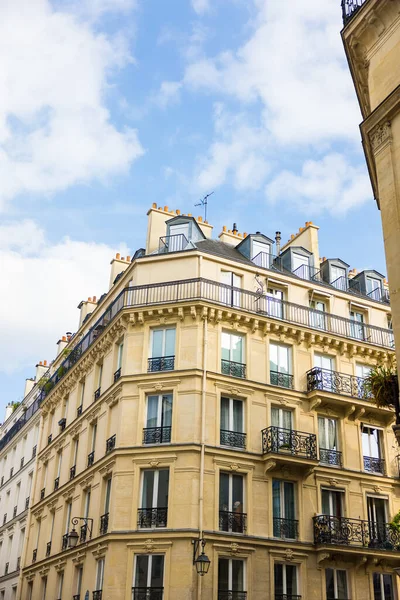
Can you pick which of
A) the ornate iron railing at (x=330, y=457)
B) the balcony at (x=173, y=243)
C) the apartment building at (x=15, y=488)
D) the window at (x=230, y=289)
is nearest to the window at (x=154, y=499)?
the ornate iron railing at (x=330, y=457)

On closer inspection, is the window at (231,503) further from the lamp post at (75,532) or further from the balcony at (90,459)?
the balcony at (90,459)

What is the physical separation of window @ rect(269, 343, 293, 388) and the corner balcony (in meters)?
1.83

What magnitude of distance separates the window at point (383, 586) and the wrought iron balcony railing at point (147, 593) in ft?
24.2

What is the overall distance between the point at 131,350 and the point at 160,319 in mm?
1446

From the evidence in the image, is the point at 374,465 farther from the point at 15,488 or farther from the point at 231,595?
the point at 15,488

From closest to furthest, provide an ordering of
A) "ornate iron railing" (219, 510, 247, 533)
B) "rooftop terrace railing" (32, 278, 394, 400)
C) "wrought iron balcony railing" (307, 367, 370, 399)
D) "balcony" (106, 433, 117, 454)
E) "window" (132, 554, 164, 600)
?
"window" (132, 554, 164, 600) < "ornate iron railing" (219, 510, 247, 533) < "balcony" (106, 433, 117, 454) < "rooftop terrace railing" (32, 278, 394, 400) < "wrought iron balcony railing" (307, 367, 370, 399)

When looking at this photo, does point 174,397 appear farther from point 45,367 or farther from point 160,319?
point 45,367

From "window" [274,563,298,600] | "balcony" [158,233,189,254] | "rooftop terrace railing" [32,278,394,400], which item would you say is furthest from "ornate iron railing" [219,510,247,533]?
"balcony" [158,233,189,254]

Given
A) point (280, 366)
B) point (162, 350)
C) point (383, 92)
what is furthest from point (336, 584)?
point (383, 92)

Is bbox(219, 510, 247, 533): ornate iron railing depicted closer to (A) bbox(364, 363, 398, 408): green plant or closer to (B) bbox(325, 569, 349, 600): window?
(B) bbox(325, 569, 349, 600): window

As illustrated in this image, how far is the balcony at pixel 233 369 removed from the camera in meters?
23.9

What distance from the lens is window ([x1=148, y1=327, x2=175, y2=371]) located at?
2373 centimetres

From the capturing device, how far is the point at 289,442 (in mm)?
23375

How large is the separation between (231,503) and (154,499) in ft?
7.84
